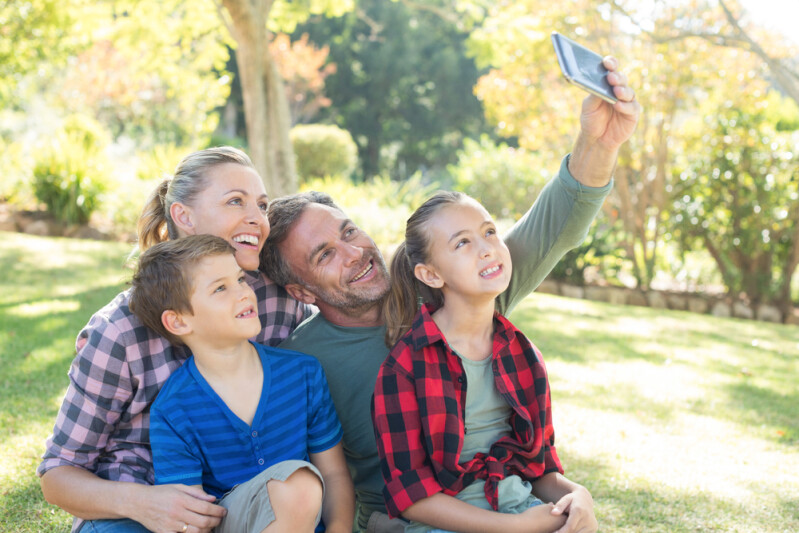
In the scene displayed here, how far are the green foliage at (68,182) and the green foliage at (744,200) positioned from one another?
7958mm

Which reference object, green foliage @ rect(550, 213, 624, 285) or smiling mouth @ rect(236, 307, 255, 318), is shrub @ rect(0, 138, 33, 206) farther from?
smiling mouth @ rect(236, 307, 255, 318)

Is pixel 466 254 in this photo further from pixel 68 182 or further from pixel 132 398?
pixel 68 182

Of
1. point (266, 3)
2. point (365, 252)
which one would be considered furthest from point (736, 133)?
point (365, 252)

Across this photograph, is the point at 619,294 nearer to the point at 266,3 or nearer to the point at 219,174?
the point at 266,3

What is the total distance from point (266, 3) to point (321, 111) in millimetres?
17752

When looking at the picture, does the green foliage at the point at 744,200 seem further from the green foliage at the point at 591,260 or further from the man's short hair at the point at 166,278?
the man's short hair at the point at 166,278

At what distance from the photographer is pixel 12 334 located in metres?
5.32

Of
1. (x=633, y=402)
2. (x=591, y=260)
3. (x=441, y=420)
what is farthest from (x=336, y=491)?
(x=591, y=260)

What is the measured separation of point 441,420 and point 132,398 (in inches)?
37.1

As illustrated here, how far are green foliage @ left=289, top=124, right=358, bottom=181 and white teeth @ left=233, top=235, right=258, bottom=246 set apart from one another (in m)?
12.9

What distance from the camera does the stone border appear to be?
29.8 ft

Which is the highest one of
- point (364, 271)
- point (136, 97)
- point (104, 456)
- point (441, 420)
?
point (136, 97)

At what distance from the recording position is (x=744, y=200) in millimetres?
9297

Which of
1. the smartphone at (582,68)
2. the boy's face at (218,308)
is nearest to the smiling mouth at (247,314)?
the boy's face at (218,308)
